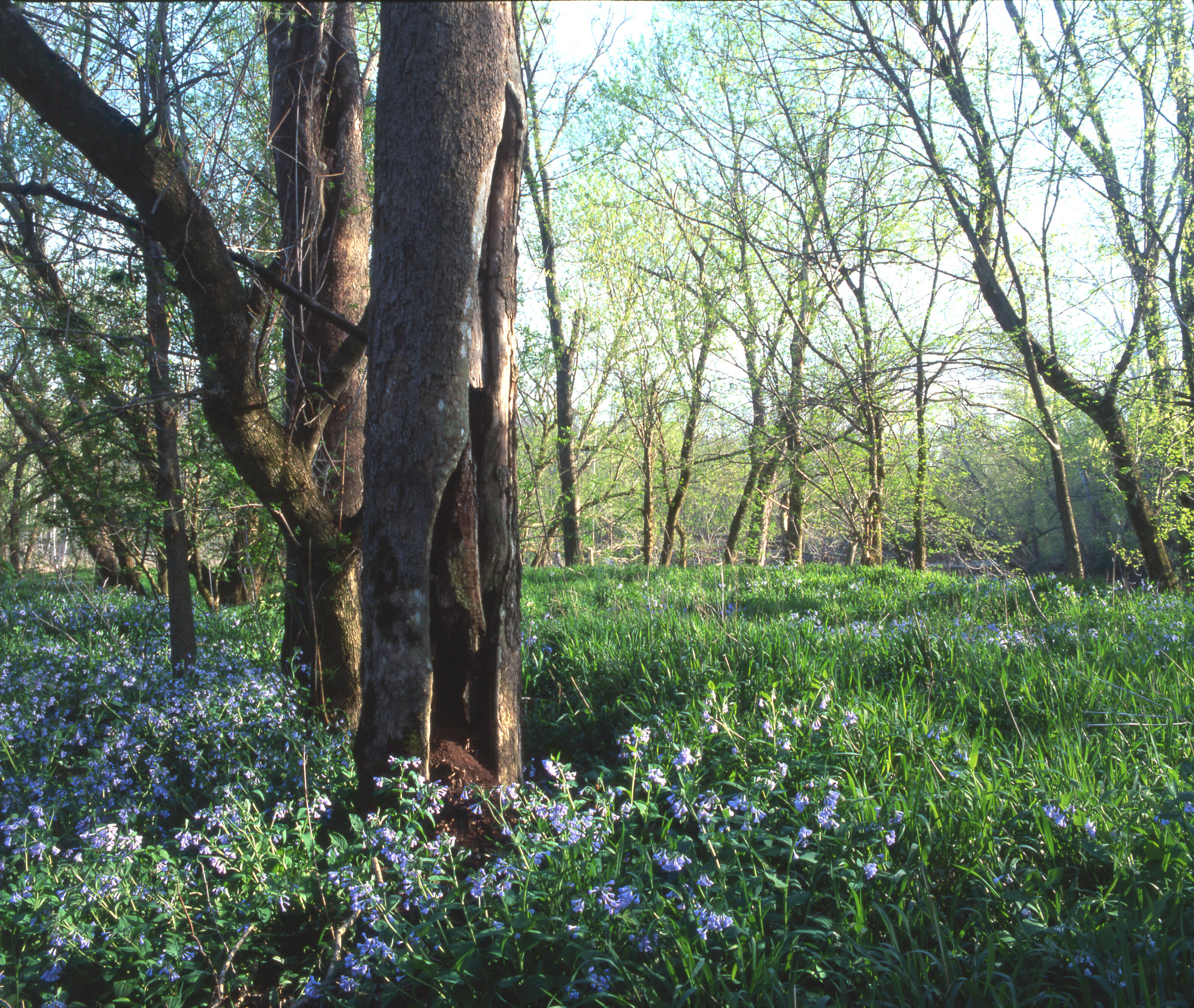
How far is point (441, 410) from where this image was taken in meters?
2.58

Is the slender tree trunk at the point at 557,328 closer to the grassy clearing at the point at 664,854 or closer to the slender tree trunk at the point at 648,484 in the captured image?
the slender tree trunk at the point at 648,484

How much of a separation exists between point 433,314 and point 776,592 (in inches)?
189

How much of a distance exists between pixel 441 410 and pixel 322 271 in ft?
7.70

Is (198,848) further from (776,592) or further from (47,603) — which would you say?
(47,603)

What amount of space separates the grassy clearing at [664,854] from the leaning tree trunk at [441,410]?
1.10ft

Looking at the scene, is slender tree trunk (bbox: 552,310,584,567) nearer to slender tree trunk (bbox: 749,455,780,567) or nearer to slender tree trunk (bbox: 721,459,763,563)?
slender tree trunk (bbox: 721,459,763,563)

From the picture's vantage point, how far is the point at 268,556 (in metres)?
4.87

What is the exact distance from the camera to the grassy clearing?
5.56 ft

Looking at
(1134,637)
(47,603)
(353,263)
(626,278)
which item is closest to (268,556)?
(353,263)

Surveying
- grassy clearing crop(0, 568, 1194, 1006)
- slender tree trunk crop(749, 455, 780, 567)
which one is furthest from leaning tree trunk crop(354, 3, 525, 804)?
slender tree trunk crop(749, 455, 780, 567)

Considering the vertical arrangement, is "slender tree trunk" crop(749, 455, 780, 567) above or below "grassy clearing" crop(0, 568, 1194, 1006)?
above

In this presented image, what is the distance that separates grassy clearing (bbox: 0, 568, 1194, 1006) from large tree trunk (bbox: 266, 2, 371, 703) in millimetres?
486

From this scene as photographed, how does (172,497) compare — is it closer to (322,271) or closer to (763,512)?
(322,271)

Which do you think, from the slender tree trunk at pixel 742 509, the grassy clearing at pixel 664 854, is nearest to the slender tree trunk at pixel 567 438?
the slender tree trunk at pixel 742 509
